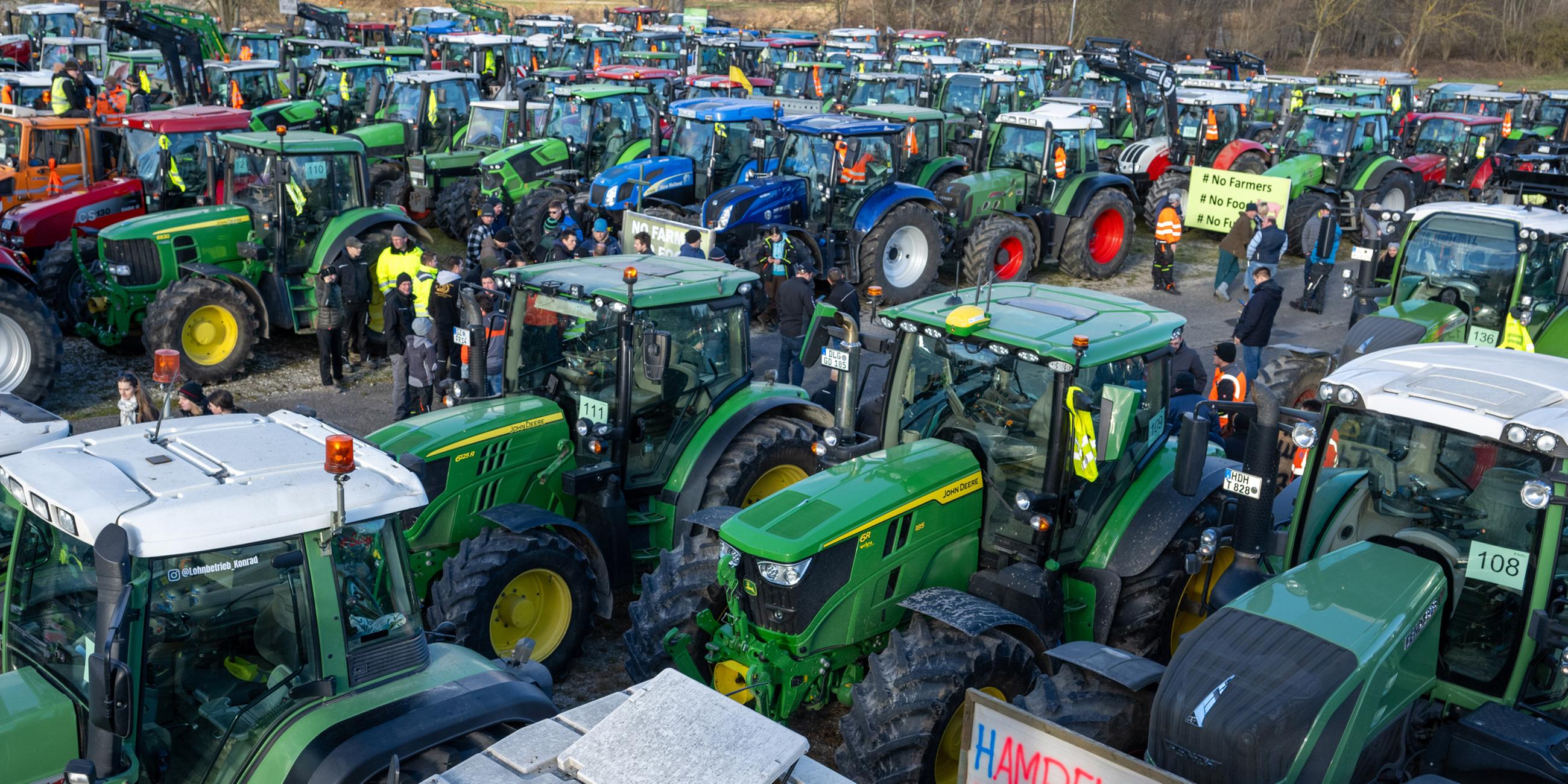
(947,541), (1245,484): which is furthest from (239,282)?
(1245,484)

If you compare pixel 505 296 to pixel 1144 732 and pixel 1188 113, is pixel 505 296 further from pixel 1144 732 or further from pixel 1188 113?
pixel 1188 113

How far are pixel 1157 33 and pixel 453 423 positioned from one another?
1526 inches

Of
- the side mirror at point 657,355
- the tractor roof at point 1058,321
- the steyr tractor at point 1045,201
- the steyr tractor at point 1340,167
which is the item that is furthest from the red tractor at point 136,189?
the steyr tractor at point 1340,167

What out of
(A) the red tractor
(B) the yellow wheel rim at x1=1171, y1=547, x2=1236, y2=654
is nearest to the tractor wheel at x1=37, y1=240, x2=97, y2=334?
(A) the red tractor

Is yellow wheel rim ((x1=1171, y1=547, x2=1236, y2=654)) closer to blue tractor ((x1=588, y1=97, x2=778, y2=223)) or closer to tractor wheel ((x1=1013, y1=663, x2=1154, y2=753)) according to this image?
tractor wheel ((x1=1013, y1=663, x2=1154, y2=753))

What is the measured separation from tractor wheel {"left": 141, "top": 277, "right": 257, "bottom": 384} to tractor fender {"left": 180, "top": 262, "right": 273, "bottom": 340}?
0.05 m

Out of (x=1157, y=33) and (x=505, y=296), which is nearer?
(x=505, y=296)

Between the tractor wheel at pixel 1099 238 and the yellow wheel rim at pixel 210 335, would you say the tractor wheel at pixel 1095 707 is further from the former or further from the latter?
the tractor wheel at pixel 1099 238

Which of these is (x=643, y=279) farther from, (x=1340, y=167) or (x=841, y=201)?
(x=1340, y=167)

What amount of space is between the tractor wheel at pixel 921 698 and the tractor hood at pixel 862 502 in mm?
512

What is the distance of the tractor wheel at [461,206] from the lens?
15.2 meters

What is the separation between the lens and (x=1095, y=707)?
4.74 meters

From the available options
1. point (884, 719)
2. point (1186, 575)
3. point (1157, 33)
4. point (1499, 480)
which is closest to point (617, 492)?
point (884, 719)

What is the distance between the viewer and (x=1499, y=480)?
4.62 m
